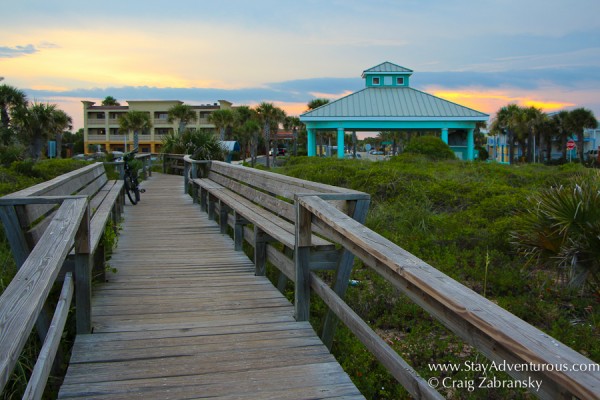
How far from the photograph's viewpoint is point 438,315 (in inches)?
93.8

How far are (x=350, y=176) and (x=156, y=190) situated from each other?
6.19 m

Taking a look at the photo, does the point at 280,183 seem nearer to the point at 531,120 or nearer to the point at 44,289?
the point at 44,289

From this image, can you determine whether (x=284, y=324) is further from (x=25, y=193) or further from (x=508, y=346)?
(x=508, y=346)

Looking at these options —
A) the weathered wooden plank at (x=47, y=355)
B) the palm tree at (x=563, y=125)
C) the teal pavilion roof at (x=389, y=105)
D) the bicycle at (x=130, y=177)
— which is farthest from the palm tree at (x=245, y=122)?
the weathered wooden plank at (x=47, y=355)

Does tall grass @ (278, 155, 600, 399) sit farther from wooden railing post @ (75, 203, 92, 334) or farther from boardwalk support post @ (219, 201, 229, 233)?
boardwalk support post @ (219, 201, 229, 233)

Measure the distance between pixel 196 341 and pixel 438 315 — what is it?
86.8 inches

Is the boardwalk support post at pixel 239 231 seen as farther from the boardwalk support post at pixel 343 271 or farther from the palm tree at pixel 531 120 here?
the palm tree at pixel 531 120

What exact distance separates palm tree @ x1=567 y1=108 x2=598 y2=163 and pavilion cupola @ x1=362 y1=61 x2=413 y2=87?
30.8 metres

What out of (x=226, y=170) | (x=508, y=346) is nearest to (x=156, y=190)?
(x=226, y=170)

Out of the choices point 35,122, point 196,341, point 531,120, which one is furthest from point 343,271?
point 531,120

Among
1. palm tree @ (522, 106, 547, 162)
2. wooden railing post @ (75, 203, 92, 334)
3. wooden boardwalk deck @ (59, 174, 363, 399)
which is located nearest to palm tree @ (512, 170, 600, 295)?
wooden boardwalk deck @ (59, 174, 363, 399)

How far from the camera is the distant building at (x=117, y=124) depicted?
84500 millimetres

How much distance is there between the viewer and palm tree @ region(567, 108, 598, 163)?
189 ft

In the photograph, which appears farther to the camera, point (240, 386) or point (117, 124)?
point (117, 124)
